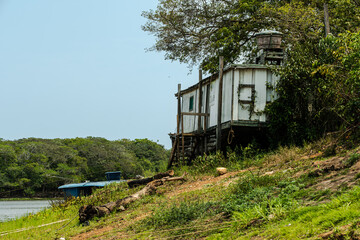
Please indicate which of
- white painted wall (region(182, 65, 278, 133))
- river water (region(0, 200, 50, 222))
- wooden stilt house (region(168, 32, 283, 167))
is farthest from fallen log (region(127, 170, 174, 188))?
river water (region(0, 200, 50, 222))

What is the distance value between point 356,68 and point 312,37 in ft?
26.6

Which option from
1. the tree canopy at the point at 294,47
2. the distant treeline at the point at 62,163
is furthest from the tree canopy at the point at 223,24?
the distant treeline at the point at 62,163

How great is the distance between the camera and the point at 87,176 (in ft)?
200

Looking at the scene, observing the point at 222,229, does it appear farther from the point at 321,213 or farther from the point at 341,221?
the point at 341,221

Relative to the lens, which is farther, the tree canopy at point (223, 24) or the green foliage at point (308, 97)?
the tree canopy at point (223, 24)

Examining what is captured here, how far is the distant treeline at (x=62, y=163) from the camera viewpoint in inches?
2221

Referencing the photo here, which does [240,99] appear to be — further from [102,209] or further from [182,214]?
[182,214]

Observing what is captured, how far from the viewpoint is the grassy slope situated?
6.51m

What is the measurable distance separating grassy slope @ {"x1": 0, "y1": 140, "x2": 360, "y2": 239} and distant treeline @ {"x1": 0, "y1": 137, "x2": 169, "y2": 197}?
122 feet

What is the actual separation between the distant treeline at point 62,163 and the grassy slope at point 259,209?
122 feet

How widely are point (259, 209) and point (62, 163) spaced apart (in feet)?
190

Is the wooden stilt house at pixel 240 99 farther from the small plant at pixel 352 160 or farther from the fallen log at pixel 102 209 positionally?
the small plant at pixel 352 160

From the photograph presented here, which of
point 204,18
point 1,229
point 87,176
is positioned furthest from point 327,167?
point 87,176

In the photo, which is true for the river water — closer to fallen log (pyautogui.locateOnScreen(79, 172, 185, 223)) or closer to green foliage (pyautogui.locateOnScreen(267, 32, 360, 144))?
fallen log (pyautogui.locateOnScreen(79, 172, 185, 223))
